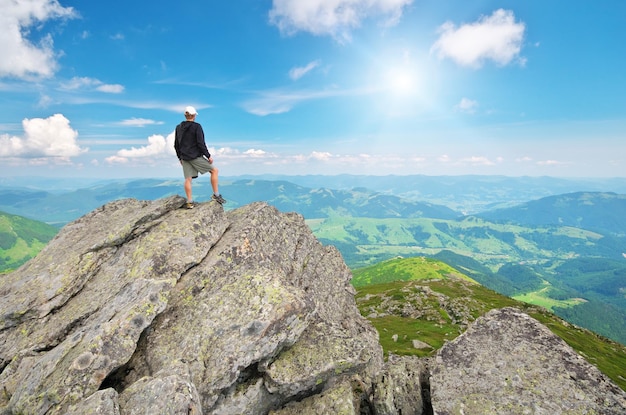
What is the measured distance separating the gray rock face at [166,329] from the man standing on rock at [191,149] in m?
3.26

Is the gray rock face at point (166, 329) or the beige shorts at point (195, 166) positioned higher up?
the beige shorts at point (195, 166)

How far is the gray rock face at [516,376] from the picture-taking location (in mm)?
15523

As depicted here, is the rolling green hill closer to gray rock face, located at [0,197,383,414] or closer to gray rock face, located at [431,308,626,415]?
gray rock face, located at [431,308,626,415]

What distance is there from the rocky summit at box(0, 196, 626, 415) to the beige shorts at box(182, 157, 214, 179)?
15.3 feet

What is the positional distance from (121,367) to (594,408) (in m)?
23.7

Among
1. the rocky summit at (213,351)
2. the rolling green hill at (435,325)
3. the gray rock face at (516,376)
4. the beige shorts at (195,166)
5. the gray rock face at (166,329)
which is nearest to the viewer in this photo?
the gray rock face at (166,329)

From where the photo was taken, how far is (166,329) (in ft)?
61.4

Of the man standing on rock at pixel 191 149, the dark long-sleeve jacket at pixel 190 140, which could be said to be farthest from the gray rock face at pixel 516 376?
the dark long-sleeve jacket at pixel 190 140

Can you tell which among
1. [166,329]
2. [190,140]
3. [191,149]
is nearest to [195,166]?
[191,149]

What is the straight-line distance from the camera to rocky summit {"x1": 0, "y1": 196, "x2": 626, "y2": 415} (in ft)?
50.1

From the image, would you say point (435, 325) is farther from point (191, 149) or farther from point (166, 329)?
point (166, 329)

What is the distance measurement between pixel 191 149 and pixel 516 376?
87.3 feet

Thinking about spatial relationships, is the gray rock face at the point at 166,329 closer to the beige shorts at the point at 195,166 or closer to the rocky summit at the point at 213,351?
the rocky summit at the point at 213,351

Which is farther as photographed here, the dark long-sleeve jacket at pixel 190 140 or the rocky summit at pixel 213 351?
the dark long-sleeve jacket at pixel 190 140
